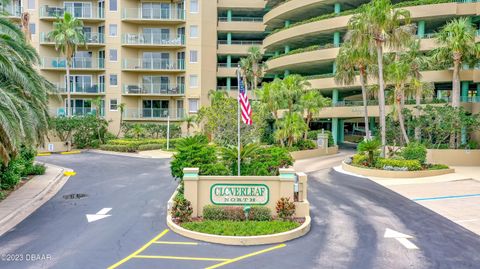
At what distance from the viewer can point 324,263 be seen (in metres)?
10.7

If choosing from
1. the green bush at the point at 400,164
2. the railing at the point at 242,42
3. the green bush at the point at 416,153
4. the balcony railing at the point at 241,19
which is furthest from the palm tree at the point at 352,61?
the balcony railing at the point at 241,19

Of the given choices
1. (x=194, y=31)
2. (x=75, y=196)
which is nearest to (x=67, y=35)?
(x=194, y=31)

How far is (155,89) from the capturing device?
167 ft

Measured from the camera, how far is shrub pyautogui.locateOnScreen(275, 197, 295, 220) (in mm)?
14125

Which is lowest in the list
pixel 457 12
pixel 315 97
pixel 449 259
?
pixel 449 259

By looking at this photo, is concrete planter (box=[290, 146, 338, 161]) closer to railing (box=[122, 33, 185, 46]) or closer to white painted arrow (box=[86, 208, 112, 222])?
white painted arrow (box=[86, 208, 112, 222])

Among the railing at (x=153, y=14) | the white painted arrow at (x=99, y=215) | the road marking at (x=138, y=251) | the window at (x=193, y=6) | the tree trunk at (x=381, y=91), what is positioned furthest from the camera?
the window at (x=193, y=6)

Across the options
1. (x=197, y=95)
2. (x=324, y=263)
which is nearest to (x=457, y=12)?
(x=197, y=95)

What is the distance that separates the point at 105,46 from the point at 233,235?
44114mm

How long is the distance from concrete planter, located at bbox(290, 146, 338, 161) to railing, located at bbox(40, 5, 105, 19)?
32928mm

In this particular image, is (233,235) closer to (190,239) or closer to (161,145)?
(190,239)

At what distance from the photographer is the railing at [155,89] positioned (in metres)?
50.0

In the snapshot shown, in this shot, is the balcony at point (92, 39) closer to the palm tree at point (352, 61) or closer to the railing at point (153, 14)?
the railing at point (153, 14)

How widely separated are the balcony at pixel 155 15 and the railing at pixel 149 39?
1.84 metres
